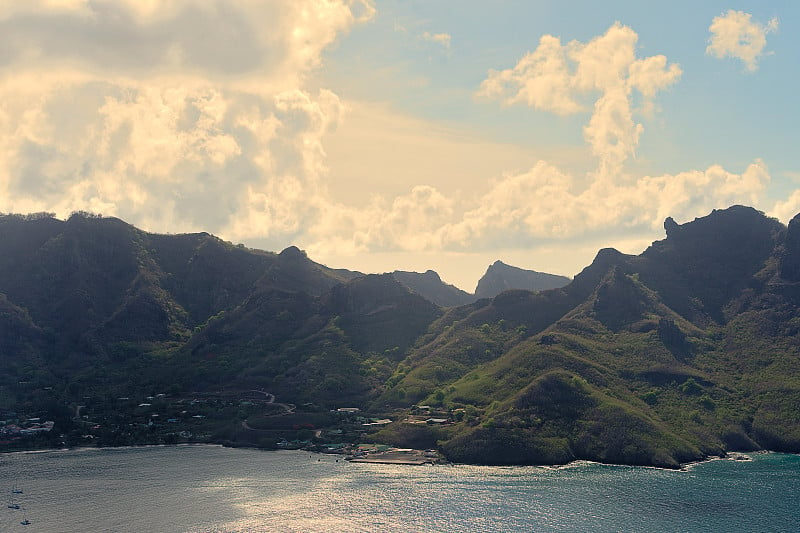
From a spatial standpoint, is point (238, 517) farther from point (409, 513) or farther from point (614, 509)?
point (614, 509)

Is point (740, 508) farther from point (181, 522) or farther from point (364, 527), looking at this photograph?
point (181, 522)

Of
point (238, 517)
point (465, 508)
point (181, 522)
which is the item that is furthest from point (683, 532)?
point (181, 522)

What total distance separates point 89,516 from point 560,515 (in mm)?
130870

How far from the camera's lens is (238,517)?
192m

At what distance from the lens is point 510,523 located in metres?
183

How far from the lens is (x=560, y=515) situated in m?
189

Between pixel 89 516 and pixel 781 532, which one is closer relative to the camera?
pixel 781 532

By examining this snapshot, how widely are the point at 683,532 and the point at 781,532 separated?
25.3 metres

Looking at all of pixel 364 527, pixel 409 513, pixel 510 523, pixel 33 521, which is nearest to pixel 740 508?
pixel 510 523

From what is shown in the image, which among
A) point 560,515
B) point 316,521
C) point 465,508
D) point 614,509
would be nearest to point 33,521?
point 316,521

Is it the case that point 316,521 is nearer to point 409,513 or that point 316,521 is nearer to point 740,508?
point 409,513

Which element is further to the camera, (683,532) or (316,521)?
(316,521)

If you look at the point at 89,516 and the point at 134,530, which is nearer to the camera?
the point at 134,530

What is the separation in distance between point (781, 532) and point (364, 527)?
4187 inches
